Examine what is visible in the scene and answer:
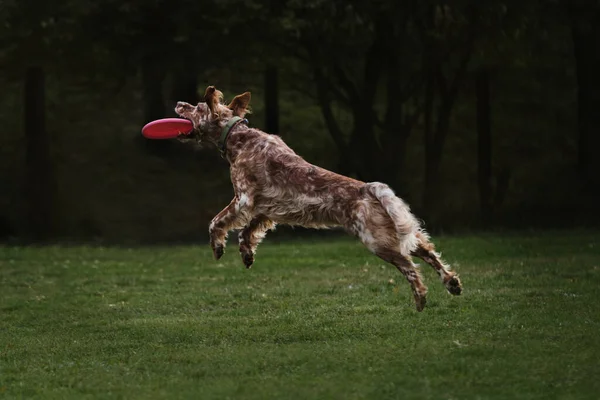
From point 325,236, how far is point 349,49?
3.98 meters

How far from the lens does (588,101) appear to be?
78.0 feet

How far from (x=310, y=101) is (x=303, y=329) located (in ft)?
74.1

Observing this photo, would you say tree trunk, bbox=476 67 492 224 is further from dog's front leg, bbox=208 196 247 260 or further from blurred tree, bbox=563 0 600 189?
dog's front leg, bbox=208 196 247 260

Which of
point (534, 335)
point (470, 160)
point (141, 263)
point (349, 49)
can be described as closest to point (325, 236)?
point (349, 49)

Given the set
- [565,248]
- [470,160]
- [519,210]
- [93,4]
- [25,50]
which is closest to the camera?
[565,248]

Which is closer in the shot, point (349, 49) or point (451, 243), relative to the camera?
point (451, 243)

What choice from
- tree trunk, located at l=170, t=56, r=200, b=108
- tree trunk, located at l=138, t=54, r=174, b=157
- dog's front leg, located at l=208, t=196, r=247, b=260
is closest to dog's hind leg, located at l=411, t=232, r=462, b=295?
dog's front leg, located at l=208, t=196, r=247, b=260

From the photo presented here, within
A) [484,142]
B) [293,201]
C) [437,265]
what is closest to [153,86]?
[484,142]

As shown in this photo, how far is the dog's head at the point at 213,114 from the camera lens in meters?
11.7

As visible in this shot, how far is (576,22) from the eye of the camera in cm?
2198

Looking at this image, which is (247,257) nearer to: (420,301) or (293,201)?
(293,201)

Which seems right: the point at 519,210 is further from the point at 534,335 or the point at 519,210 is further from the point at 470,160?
the point at 534,335

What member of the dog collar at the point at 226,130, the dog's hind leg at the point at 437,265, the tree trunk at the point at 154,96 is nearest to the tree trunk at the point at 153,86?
the tree trunk at the point at 154,96

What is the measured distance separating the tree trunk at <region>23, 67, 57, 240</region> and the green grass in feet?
28.5
